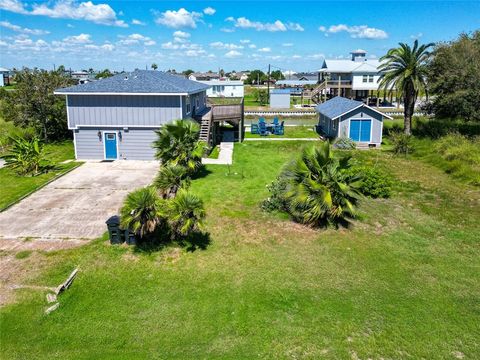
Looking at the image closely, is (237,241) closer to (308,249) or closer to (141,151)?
(308,249)

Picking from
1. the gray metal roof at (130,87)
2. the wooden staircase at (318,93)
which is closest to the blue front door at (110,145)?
the gray metal roof at (130,87)

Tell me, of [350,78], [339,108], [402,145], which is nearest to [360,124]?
[339,108]

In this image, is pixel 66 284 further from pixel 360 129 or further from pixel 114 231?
pixel 360 129

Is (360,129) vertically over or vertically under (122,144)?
over

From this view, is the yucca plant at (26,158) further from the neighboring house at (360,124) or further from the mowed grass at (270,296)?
the neighboring house at (360,124)

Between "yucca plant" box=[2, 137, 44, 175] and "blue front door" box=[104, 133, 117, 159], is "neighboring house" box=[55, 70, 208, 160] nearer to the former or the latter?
"blue front door" box=[104, 133, 117, 159]

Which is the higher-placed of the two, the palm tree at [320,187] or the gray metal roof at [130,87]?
the gray metal roof at [130,87]
